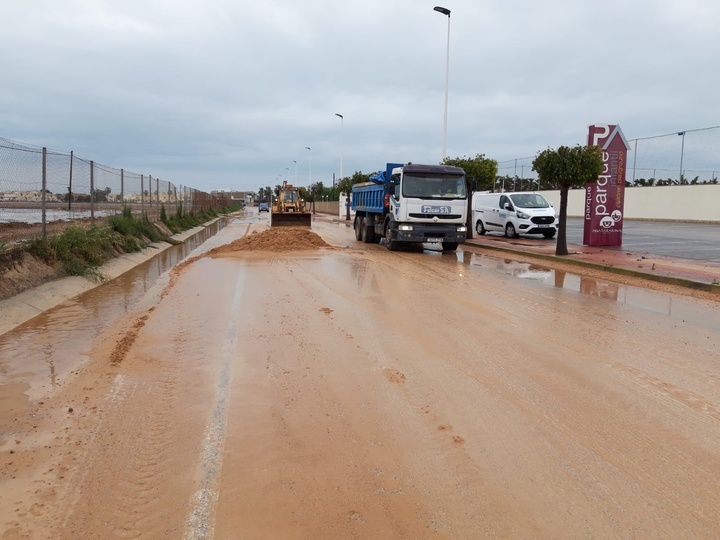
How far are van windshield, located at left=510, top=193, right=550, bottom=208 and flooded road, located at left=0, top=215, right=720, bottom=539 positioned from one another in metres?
16.8

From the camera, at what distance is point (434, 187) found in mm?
19141

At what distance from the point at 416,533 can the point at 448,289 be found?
8278mm

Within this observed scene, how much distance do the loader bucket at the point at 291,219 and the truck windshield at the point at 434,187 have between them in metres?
15.9

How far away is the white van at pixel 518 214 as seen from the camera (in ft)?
80.8

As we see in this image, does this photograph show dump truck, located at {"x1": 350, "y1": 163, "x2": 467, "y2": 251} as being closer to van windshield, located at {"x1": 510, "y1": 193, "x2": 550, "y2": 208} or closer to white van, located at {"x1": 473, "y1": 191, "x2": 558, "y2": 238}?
white van, located at {"x1": 473, "y1": 191, "x2": 558, "y2": 238}

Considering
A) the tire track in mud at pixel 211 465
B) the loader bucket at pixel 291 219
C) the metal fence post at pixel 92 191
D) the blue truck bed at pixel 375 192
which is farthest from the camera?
the loader bucket at pixel 291 219

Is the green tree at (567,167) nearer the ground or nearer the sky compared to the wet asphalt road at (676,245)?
nearer the sky

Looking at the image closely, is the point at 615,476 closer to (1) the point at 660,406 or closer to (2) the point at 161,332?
(1) the point at 660,406

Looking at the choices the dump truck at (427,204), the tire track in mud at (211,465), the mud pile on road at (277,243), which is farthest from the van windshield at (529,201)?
the tire track in mud at (211,465)

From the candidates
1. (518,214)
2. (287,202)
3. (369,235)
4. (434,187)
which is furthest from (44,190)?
(287,202)

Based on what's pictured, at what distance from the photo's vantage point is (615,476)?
376 cm

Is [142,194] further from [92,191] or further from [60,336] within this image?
[60,336]

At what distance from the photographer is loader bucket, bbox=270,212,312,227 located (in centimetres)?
3434

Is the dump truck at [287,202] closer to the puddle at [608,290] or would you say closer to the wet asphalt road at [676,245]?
the wet asphalt road at [676,245]
